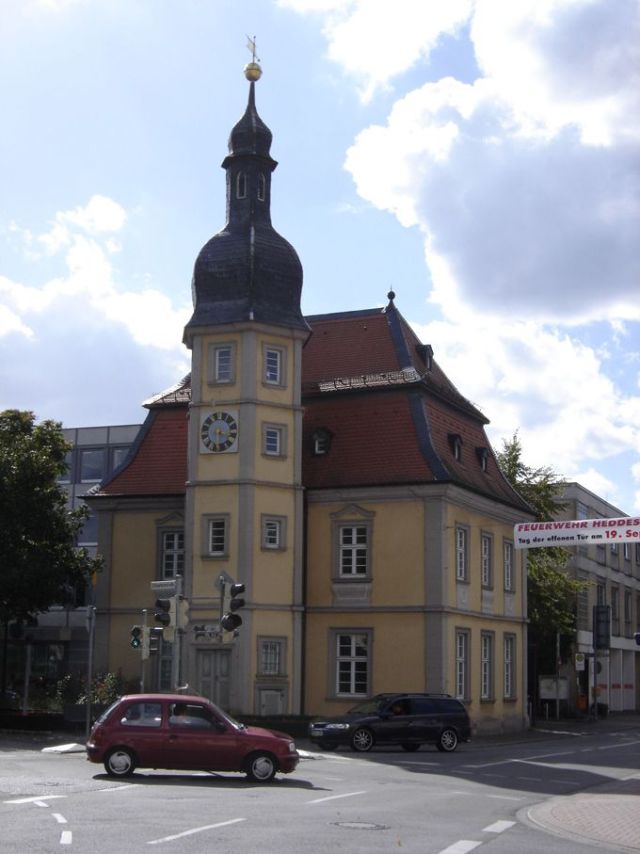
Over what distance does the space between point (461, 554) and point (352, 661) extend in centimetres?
506

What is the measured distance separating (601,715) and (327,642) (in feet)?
96.8

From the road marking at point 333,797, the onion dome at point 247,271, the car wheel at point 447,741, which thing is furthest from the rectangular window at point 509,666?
the road marking at point 333,797

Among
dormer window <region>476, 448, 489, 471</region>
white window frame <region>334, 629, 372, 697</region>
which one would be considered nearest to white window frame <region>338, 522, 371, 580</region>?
white window frame <region>334, 629, 372, 697</region>

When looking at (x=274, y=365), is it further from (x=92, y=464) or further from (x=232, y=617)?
(x=92, y=464)

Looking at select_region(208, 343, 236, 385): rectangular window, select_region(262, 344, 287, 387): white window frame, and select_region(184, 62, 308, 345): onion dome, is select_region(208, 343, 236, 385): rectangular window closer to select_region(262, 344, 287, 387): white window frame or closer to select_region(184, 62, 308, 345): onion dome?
select_region(184, 62, 308, 345): onion dome

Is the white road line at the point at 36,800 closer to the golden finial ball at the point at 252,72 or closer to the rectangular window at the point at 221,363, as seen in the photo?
the rectangular window at the point at 221,363

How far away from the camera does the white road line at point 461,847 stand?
1390 centimetres

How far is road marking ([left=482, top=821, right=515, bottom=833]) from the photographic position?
16.4 metres

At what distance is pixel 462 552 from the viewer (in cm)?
4322

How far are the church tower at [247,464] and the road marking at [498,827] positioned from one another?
73.6 ft

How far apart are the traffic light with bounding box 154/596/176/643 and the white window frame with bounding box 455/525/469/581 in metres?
17.0

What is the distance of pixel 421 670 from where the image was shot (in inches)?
1602

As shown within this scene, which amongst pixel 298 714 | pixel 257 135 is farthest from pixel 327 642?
pixel 257 135

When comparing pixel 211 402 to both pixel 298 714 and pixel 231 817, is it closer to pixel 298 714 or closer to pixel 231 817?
pixel 298 714
